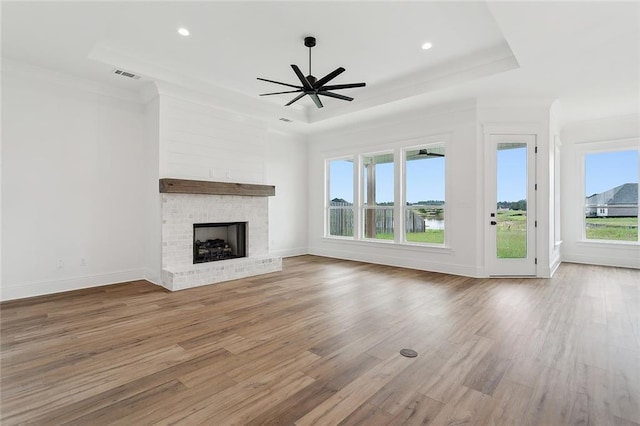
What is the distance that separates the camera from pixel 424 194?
6199 millimetres

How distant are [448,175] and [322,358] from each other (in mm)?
4379

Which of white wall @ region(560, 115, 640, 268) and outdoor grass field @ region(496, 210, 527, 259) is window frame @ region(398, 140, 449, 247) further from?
white wall @ region(560, 115, 640, 268)

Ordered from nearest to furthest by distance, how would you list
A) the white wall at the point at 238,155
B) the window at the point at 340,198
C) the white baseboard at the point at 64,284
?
the white baseboard at the point at 64,284
the white wall at the point at 238,155
the window at the point at 340,198

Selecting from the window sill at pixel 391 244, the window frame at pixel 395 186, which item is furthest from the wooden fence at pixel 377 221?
→ the window sill at pixel 391 244

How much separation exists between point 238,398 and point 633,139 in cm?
815

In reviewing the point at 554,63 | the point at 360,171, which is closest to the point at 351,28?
the point at 554,63

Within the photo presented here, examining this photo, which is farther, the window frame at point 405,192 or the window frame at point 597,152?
the window frame at point 597,152

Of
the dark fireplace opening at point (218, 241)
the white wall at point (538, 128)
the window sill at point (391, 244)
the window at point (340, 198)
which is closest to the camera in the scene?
the white wall at point (538, 128)

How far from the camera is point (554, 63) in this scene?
12.9 feet

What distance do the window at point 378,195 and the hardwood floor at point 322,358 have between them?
258 cm

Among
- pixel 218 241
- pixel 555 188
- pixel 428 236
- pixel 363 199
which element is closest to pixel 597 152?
pixel 555 188

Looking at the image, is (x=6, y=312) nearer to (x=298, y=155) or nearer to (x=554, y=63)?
Result: (x=298, y=155)

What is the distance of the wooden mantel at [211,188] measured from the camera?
4.77 meters

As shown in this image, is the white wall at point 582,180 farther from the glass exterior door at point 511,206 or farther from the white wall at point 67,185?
the white wall at point 67,185
